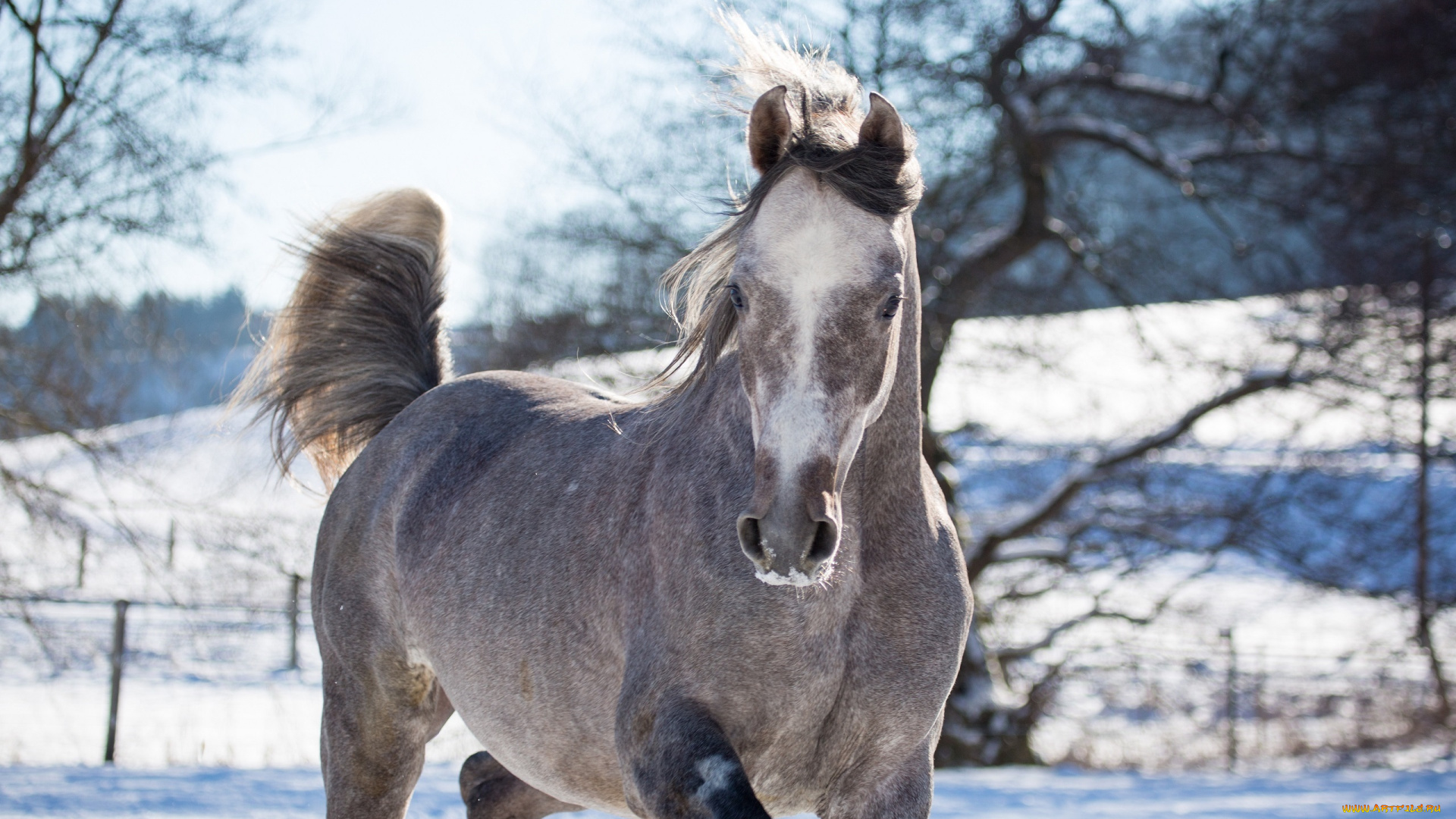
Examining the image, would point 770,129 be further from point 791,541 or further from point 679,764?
point 679,764

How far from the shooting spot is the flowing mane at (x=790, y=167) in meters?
2.08

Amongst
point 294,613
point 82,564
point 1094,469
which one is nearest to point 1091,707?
point 1094,469

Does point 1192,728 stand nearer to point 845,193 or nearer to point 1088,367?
point 1088,367

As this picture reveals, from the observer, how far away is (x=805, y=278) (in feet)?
6.44

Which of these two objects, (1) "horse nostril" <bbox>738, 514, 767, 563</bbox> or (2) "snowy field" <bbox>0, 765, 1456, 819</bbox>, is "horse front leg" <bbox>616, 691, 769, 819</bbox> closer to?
(1) "horse nostril" <bbox>738, 514, 767, 563</bbox>

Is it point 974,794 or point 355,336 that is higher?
point 355,336

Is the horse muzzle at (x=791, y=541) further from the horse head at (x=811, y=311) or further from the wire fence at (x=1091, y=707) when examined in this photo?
the wire fence at (x=1091, y=707)

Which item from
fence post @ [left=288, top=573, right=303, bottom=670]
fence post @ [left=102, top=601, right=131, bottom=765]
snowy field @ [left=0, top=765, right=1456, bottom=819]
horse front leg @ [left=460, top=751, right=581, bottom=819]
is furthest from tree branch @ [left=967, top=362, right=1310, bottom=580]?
horse front leg @ [left=460, top=751, right=581, bottom=819]

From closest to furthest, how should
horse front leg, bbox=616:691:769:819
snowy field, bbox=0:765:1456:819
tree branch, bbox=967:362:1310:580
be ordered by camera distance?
1. horse front leg, bbox=616:691:769:819
2. snowy field, bbox=0:765:1456:819
3. tree branch, bbox=967:362:1310:580

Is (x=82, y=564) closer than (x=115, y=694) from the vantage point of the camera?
Yes

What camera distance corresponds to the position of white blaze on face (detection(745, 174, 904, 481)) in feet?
6.23

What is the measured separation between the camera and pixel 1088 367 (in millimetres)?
9875

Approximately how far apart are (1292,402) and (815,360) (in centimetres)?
896

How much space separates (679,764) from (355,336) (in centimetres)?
284
